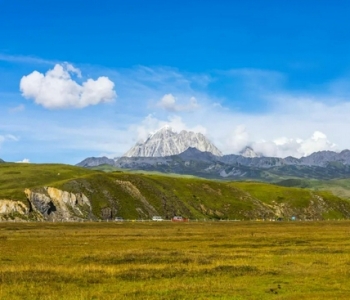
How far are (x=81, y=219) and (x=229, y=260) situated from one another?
15265cm

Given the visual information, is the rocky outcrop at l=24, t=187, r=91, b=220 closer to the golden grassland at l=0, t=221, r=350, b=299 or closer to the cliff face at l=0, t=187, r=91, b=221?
the cliff face at l=0, t=187, r=91, b=221

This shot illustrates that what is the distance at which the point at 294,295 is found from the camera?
30.5m

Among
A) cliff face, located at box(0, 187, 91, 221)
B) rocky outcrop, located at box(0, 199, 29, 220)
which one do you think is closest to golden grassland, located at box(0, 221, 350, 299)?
rocky outcrop, located at box(0, 199, 29, 220)

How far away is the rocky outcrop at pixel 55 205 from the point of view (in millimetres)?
193125

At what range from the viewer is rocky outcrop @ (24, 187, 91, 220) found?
193 metres

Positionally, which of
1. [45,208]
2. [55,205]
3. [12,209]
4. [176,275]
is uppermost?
[176,275]

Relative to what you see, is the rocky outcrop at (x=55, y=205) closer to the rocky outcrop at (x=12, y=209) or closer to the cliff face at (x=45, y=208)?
the cliff face at (x=45, y=208)

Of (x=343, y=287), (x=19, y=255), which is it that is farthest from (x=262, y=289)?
(x=19, y=255)

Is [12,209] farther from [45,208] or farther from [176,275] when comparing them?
[176,275]

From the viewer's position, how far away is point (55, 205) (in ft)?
646

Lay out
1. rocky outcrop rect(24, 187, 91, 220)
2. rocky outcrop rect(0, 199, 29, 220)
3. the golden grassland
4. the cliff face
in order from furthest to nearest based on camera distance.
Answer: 1. rocky outcrop rect(24, 187, 91, 220)
2. the cliff face
3. rocky outcrop rect(0, 199, 29, 220)
4. the golden grassland

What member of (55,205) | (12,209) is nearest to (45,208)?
(55,205)

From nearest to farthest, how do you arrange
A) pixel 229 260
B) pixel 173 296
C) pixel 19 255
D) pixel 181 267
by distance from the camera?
1. pixel 173 296
2. pixel 181 267
3. pixel 229 260
4. pixel 19 255

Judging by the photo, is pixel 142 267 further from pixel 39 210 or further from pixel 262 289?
pixel 39 210
